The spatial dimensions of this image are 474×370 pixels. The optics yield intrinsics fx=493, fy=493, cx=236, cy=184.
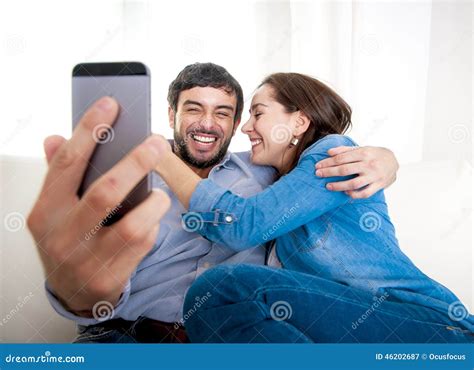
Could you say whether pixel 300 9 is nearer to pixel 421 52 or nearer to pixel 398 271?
pixel 421 52

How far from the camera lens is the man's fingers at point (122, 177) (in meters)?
0.58

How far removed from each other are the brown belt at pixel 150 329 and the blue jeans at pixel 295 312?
0.13 meters

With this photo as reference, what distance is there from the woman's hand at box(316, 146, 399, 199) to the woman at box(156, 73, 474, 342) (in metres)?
0.03

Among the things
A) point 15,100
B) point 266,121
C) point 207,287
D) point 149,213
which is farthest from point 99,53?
point 149,213

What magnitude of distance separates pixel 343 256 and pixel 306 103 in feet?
1.26

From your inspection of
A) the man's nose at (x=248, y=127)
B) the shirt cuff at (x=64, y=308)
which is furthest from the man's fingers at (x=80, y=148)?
the man's nose at (x=248, y=127)

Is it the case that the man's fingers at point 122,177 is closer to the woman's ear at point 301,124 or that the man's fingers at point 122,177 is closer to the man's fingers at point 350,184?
the man's fingers at point 350,184

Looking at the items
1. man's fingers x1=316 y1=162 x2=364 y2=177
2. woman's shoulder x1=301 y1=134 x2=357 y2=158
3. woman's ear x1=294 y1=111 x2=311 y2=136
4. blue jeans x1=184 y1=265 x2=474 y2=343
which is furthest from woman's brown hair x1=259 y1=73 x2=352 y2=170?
blue jeans x1=184 y1=265 x2=474 y2=343

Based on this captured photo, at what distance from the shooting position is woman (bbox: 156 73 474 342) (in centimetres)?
88

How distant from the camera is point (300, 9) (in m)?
1.60

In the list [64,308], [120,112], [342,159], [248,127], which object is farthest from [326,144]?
[64,308]

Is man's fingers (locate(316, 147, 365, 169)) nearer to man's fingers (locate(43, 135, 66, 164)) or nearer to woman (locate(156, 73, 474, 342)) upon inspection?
woman (locate(156, 73, 474, 342))

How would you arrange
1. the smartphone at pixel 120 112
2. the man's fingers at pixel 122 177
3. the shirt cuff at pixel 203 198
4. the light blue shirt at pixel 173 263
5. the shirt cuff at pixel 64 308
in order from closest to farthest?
the man's fingers at pixel 122 177
the smartphone at pixel 120 112
the shirt cuff at pixel 64 308
the shirt cuff at pixel 203 198
the light blue shirt at pixel 173 263

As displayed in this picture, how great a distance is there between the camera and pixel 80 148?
25.4 inches
